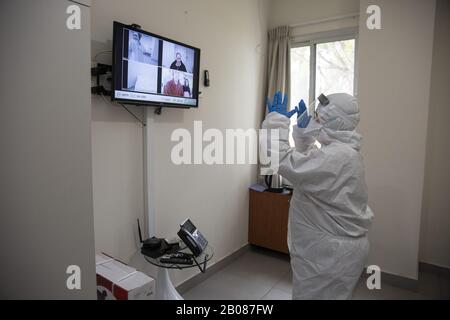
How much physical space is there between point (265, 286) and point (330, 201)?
145 centimetres

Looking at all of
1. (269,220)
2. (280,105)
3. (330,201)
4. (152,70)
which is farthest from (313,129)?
(269,220)

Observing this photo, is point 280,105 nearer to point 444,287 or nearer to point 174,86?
point 174,86

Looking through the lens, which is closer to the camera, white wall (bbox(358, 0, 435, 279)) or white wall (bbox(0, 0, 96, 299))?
white wall (bbox(0, 0, 96, 299))

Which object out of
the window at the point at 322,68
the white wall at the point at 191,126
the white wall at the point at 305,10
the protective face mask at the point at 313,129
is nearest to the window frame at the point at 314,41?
the window at the point at 322,68

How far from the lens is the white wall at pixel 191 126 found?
73.2 inches

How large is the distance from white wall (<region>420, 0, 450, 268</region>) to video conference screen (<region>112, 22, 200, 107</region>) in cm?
240

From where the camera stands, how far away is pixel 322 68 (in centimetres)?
332

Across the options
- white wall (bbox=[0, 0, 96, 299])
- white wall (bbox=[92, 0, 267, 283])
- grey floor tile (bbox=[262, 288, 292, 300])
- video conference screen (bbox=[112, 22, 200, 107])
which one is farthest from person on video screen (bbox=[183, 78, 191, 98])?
grey floor tile (bbox=[262, 288, 292, 300])

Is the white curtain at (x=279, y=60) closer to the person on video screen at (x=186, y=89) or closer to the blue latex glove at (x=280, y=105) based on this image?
the person on video screen at (x=186, y=89)

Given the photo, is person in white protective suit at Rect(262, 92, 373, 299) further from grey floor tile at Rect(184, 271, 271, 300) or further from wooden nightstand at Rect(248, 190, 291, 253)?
wooden nightstand at Rect(248, 190, 291, 253)

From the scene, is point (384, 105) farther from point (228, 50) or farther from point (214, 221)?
point (214, 221)

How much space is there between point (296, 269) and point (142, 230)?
44.0 inches

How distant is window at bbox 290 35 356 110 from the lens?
3158 millimetres

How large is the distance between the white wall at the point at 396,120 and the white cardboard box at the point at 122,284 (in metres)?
2.21
